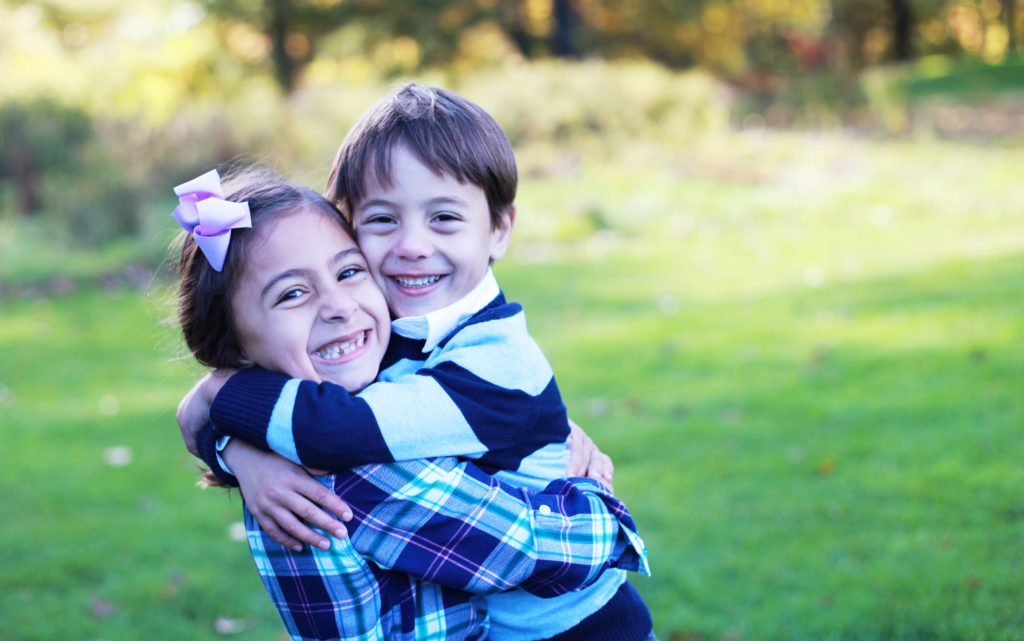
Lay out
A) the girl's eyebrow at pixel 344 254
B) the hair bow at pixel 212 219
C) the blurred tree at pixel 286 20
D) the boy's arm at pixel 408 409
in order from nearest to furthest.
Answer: the boy's arm at pixel 408 409, the hair bow at pixel 212 219, the girl's eyebrow at pixel 344 254, the blurred tree at pixel 286 20

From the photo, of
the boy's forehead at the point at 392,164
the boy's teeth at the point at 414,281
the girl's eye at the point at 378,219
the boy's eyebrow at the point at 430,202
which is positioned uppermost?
the boy's forehead at the point at 392,164

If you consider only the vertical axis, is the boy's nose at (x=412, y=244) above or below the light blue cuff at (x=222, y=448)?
above

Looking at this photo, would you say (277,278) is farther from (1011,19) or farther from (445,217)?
(1011,19)

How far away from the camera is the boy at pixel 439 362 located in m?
1.78

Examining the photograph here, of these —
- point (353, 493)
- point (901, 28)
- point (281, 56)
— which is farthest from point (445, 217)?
point (901, 28)

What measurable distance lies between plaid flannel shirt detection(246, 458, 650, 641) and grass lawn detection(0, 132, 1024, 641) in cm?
71

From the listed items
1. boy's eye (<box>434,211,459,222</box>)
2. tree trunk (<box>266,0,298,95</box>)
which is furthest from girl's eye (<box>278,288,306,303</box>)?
tree trunk (<box>266,0,298,95</box>)

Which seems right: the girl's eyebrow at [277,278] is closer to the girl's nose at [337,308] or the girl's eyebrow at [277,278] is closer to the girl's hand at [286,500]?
the girl's nose at [337,308]

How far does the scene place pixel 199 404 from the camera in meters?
2.12

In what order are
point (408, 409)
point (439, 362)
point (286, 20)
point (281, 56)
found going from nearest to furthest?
1. point (408, 409)
2. point (439, 362)
3. point (286, 20)
4. point (281, 56)

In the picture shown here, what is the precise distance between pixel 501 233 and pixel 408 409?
2.15 ft

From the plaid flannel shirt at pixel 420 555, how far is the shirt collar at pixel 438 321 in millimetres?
291

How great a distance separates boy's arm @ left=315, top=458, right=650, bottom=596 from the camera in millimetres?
1812

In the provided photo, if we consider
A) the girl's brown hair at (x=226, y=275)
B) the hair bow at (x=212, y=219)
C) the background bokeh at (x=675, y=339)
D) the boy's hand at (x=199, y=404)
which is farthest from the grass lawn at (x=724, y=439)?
the hair bow at (x=212, y=219)
